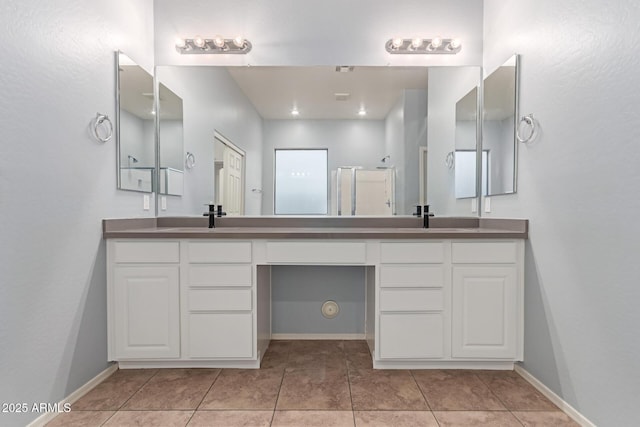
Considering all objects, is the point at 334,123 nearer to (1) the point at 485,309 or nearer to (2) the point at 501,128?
(2) the point at 501,128

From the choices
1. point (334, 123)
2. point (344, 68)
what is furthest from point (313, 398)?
point (344, 68)

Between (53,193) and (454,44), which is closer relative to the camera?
(53,193)

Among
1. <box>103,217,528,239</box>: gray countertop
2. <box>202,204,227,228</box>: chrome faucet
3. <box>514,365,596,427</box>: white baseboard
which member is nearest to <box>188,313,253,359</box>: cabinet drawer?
<box>103,217,528,239</box>: gray countertop

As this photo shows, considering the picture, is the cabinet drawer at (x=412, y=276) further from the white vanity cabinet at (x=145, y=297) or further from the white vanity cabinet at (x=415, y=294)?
the white vanity cabinet at (x=145, y=297)

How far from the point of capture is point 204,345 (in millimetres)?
1933

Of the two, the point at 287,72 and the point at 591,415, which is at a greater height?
the point at 287,72

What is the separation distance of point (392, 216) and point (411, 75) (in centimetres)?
104

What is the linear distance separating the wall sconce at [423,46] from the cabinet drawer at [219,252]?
1749 millimetres

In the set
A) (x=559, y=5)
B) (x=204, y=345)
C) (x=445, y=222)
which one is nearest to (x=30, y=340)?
(x=204, y=345)

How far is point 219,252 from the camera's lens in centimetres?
193

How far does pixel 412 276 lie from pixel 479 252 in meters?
0.41

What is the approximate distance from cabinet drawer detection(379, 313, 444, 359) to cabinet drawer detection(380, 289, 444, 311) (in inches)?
1.6

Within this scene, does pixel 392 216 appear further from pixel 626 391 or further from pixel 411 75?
pixel 626 391

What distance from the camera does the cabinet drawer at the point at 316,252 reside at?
1.94 meters
